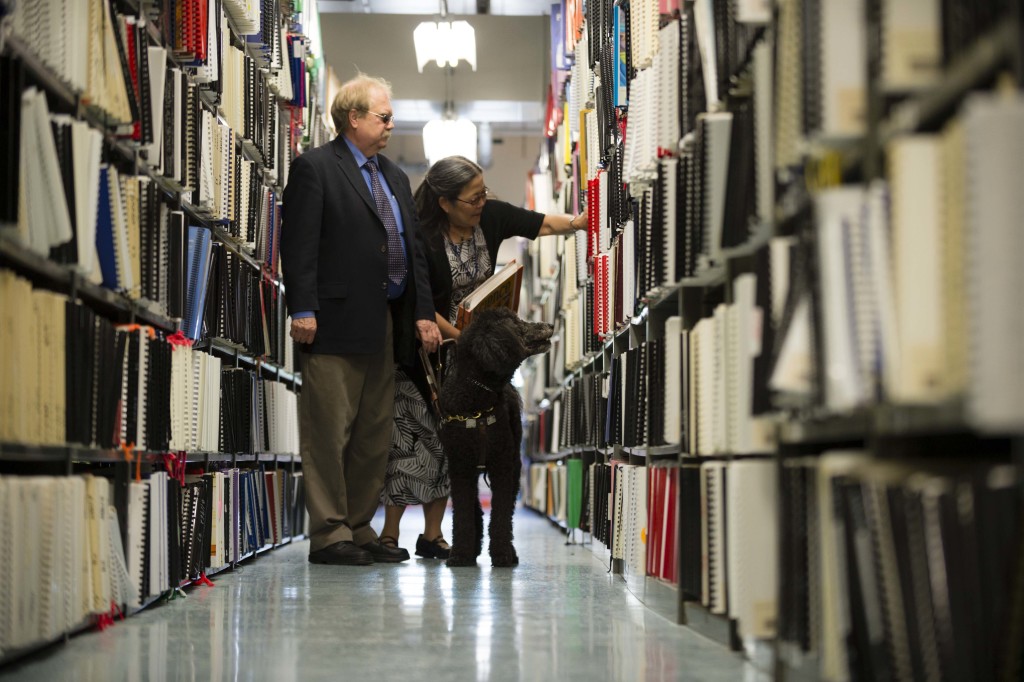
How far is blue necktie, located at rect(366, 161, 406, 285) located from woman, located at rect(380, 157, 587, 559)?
158mm

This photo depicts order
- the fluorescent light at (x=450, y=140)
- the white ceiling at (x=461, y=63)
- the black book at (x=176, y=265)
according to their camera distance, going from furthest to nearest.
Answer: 1. the white ceiling at (x=461, y=63)
2. the fluorescent light at (x=450, y=140)
3. the black book at (x=176, y=265)

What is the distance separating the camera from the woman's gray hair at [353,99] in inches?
164

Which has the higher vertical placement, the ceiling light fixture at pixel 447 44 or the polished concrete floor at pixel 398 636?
the ceiling light fixture at pixel 447 44

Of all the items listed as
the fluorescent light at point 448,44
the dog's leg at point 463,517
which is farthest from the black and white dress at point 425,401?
the fluorescent light at point 448,44

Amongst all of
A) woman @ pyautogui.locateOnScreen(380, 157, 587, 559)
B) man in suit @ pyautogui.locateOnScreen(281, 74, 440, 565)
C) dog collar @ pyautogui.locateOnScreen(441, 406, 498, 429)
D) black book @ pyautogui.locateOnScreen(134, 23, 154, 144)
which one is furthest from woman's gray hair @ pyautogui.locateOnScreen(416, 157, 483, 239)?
black book @ pyautogui.locateOnScreen(134, 23, 154, 144)

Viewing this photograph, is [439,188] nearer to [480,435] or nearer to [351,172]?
[351,172]

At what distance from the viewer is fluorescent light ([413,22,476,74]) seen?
7258 millimetres

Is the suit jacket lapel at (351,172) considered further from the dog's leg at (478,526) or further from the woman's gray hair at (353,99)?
the dog's leg at (478,526)

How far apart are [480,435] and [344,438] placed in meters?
0.50

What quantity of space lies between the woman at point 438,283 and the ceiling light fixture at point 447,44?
2.98 meters

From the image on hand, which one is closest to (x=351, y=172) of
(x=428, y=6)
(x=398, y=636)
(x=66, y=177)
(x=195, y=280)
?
(x=195, y=280)

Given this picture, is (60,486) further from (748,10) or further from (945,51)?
(945,51)

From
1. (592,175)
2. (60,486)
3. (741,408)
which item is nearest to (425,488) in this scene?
(592,175)

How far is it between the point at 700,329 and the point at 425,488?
2.27 metres
